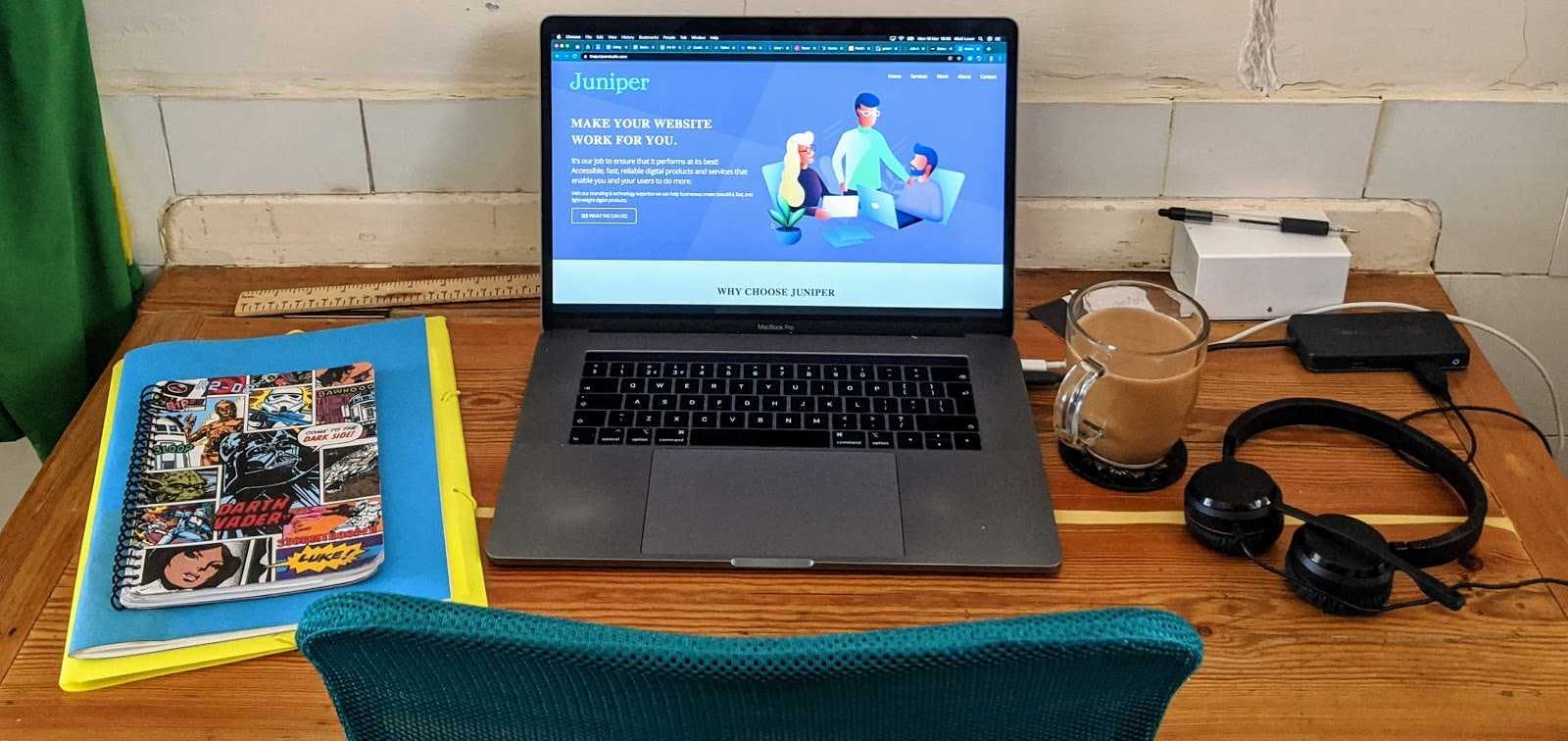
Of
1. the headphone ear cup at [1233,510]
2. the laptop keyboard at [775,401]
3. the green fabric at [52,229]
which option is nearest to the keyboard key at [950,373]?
the laptop keyboard at [775,401]

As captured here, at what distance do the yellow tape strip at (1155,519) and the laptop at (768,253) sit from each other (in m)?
0.06

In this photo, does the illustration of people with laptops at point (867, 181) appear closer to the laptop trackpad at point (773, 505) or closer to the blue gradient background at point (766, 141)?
the blue gradient background at point (766, 141)

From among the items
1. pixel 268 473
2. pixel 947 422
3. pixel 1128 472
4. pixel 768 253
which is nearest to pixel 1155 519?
pixel 1128 472

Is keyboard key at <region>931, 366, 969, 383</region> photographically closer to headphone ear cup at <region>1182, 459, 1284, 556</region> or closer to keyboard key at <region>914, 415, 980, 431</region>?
keyboard key at <region>914, 415, 980, 431</region>

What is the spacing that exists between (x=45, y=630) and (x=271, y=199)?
526mm

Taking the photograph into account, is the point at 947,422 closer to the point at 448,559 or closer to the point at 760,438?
the point at 760,438

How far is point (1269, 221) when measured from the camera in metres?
1.20

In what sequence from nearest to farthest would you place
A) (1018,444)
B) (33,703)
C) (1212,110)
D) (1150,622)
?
1. (1150,622)
2. (33,703)
3. (1018,444)
4. (1212,110)

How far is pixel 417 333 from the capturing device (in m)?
1.14

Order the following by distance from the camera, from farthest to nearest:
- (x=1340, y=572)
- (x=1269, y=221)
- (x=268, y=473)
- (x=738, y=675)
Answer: (x=1269, y=221) < (x=268, y=473) < (x=1340, y=572) < (x=738, y=675)

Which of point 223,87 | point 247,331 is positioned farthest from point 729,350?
point 223,87

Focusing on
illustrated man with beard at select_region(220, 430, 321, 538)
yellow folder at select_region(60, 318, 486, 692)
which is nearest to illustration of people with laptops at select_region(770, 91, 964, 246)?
yellow folder at select_region(60, 318, 486, 692)

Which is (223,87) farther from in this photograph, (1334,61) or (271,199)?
(1334,61)

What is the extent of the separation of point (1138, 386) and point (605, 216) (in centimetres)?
45
